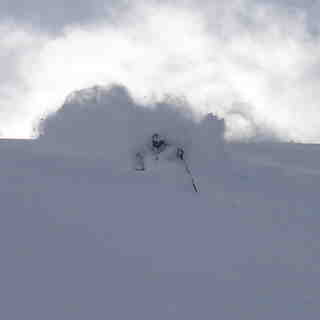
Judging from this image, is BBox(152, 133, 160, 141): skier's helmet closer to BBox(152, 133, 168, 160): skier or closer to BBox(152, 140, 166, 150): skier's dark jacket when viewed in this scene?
BBox(152, 133, 168, 160): skier

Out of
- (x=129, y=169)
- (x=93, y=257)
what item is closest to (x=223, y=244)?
(x=93, y=257)

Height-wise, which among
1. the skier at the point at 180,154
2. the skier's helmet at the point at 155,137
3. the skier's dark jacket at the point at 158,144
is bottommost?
the skier at the point at 180,154

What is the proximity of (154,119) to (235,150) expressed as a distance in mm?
6605

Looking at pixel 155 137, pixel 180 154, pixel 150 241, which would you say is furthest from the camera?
pixel 155 137

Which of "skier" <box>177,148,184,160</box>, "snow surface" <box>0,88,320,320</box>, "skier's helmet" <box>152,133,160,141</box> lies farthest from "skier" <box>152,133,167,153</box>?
"snow surface" <box>0,88,320,320</box>

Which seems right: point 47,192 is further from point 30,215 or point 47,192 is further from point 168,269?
point 168,269

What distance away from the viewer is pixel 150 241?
13805 mm

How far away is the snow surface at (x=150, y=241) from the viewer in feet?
33.9

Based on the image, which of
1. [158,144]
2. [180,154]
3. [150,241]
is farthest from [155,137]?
[150,241]

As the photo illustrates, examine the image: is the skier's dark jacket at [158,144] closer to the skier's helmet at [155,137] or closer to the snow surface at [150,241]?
the skier's helmet at [155,137]

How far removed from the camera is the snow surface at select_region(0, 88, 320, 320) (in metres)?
10.3

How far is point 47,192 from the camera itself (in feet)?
53.3

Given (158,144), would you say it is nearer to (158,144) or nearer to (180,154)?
(158,144)

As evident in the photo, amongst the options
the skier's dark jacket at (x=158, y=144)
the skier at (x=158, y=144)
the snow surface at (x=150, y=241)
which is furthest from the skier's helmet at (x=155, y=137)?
the snow surface at (x=150, y=241)
